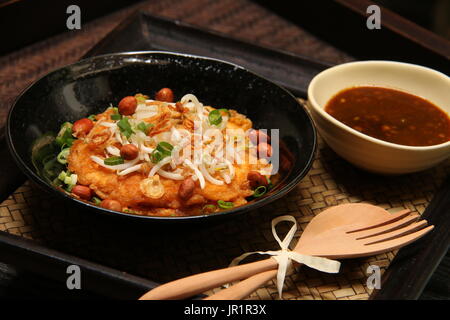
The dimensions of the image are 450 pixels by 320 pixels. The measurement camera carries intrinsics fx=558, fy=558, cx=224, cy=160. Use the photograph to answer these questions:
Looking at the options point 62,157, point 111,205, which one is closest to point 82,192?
point 111,205

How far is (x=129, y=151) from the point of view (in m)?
2.53

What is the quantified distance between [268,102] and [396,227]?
0.99 metres

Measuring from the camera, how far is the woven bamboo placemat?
7.81 ft

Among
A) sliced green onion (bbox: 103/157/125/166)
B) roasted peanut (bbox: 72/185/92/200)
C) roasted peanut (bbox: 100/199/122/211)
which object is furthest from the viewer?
sliced green onion (bbox: 103/157/125/166)

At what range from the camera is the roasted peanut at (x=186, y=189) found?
7.89 feet

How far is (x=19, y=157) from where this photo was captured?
240 cm

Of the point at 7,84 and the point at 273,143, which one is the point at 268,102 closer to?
the point at 273,143

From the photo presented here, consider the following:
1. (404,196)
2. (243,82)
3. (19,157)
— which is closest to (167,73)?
(243,82)

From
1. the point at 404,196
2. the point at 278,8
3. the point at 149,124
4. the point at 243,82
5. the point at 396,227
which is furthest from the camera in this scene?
the point at 278,8

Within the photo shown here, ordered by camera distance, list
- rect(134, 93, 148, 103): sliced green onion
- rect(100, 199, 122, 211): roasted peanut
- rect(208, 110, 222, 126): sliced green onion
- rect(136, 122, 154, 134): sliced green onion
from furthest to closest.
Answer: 1. rect(134, 93, 148, 103): sliced green onion
2. rect(208, 110, 222, 126): sliced green onion
3. rect(136, 122, 154, 134): sliced green onion
4. rect(100, 199, 122, 211): roasted peanut

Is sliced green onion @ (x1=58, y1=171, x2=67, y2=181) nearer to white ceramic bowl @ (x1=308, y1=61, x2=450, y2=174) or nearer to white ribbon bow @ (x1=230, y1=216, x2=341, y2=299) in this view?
white ribbon bow @ (x1=230, y1=216, x2=341, y2=299)

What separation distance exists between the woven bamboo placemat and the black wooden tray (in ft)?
0.31

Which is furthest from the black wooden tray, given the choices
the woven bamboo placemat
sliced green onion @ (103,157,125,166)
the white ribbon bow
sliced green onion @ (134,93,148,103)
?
sliced green onion @ (134,93,148,103)

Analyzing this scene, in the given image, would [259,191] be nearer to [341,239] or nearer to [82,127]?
[341,239]
